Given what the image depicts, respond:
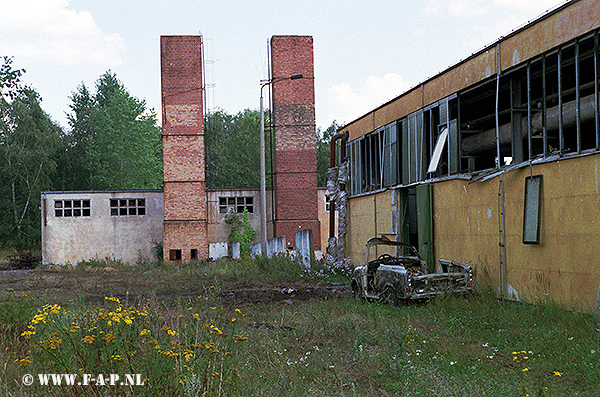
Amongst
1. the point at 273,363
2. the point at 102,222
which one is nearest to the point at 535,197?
the point at 273,363

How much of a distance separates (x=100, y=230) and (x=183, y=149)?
292 inches

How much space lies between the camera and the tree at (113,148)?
5647 cm

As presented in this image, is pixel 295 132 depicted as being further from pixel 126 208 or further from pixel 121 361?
pixel 121 361

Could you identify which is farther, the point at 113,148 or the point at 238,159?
the point at 238,159

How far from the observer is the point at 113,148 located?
56562 millimetres

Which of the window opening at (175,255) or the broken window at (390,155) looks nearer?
the broken window at (390,155)

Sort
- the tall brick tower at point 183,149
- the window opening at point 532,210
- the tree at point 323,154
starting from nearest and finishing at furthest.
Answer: the window opening at point 532,210 → the tall brick tower at point 183,149 → the tree at point 323,154

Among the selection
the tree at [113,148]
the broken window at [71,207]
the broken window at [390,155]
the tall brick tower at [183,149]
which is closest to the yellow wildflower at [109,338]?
the broken window at [390,155]

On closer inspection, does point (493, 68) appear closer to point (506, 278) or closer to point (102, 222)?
point (506, 278)

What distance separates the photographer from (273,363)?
7.59 metres

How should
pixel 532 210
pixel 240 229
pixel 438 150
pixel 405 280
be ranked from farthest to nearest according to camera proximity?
pixel 240 229 → pixel 438 150 → pixel 405 280 → pixel 532 210

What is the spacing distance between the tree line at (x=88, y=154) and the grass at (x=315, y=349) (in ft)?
126

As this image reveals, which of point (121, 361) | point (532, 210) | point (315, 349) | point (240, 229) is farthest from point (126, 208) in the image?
point (121, 361)

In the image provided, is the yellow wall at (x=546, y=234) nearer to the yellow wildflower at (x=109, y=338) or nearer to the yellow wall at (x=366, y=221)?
the yellow wall at (x=366, y=221)
